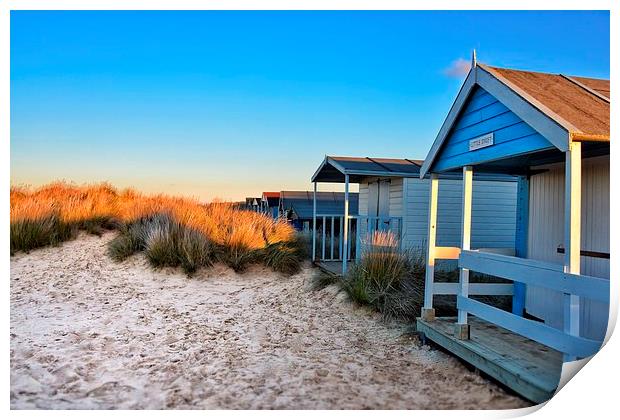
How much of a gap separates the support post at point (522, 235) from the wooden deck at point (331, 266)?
3.60 m

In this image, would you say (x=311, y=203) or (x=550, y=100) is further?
(x=311, y=203)

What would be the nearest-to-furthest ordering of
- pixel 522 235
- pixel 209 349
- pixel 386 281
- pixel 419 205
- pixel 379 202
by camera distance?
pixel 209 349 → pixel 522 235 → pixel 386 281 → pixel 419 205 → pixel 379 202

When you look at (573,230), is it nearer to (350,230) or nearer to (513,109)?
(513,109)

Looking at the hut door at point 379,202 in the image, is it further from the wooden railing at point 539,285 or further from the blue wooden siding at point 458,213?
the wooden railing at point 539,285

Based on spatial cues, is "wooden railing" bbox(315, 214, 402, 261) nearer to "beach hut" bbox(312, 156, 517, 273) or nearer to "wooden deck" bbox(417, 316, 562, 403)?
"beach hut" bbox(312, 156, 517, 273)

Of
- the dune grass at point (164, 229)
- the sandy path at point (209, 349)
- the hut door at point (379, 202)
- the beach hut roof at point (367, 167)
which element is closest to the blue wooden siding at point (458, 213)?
the beach hut roof at point (367, 167)

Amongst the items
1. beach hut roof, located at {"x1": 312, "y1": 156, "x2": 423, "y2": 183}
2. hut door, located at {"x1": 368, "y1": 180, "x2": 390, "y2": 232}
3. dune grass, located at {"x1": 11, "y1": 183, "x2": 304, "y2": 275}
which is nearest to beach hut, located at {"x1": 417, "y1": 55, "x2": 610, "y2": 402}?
beach hut roof, located at {"x1": 312, "y1": 156, "x2": 423, "y2": 183}

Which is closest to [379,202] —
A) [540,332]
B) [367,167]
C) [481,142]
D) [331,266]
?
[367,167]

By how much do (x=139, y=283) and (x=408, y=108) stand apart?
6.03 metres

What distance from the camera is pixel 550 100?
439 centimetres

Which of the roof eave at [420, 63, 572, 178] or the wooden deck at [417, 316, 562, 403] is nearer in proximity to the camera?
the roof eave at [420, 63, 572, 178]

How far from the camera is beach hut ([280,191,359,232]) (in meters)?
19.7

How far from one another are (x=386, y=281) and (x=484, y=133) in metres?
3.05

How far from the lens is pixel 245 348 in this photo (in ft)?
20.3
